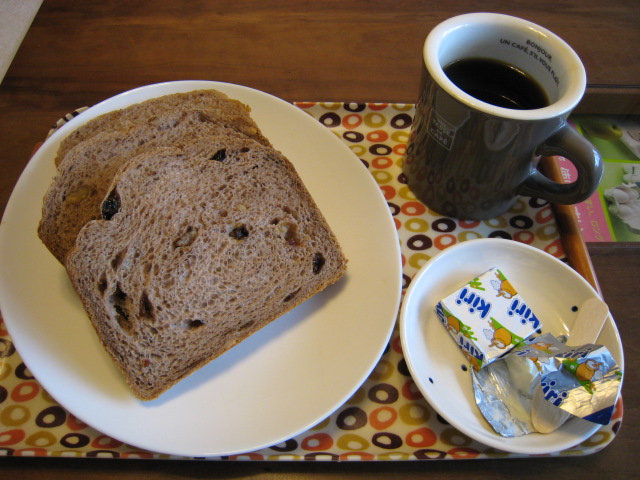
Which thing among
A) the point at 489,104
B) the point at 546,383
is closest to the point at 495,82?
the point at 489,104

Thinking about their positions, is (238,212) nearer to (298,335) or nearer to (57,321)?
(298,335)

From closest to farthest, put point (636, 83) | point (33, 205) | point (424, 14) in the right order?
point (33, 205) < point (636, 83) < point (424, 14)

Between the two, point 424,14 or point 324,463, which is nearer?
point 324,463

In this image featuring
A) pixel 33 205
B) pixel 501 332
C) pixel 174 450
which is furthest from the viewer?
pixel 33 205

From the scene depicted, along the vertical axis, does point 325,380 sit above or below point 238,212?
below

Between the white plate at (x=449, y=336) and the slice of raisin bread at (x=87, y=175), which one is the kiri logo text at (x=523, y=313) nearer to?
the white plate at (x=449, y=336)

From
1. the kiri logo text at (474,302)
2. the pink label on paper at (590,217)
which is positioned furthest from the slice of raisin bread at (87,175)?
the pink label on paper at (590,217)

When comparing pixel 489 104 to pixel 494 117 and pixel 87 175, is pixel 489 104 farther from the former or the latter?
pixel 87 175

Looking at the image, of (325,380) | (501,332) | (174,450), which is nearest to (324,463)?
(325,380)

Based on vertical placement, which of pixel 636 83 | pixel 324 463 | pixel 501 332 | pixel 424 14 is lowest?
pixel 324 463
